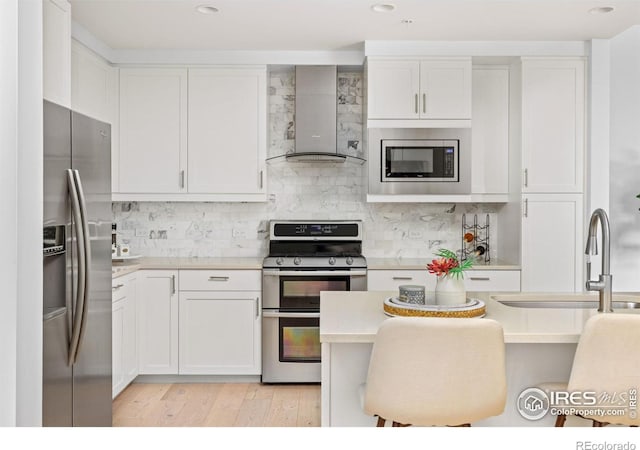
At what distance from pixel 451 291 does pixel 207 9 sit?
226cm

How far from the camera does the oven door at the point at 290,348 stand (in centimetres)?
393

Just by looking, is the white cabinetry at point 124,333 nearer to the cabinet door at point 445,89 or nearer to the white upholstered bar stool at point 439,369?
the white upholstered bar stool at point 439,369

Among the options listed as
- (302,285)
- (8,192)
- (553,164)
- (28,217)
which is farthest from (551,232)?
(8,192)

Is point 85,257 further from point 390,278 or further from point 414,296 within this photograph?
point 390,278

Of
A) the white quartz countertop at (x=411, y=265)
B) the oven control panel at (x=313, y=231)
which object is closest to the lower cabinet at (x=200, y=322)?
the oven control panel at (x=313, y=231)

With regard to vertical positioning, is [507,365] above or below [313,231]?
below

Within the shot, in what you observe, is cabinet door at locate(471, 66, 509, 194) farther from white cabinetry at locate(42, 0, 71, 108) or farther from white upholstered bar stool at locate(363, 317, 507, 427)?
white cabinetry at locate(42, 0, 71, 108)

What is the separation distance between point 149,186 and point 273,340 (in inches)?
57.1

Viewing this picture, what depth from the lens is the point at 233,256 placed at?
4.50 meters

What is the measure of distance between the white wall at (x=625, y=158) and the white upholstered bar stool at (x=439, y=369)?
2.83 metres

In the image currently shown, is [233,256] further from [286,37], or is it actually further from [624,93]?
[624,93]

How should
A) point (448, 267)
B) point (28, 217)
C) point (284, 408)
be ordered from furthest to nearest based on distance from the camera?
point (284, 408) < point (448, 267) < point (28, 217)

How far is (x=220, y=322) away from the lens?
394 centimetres
